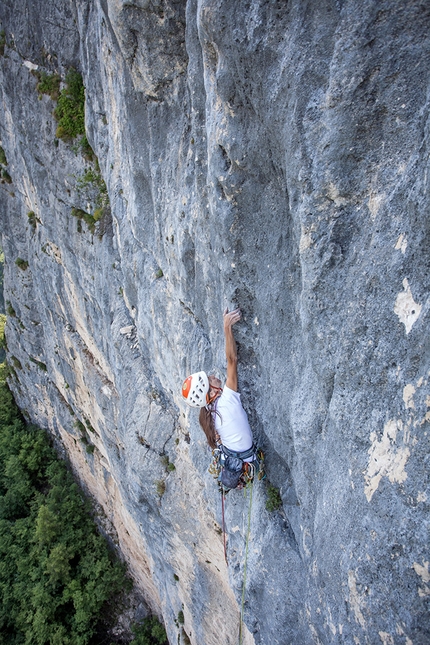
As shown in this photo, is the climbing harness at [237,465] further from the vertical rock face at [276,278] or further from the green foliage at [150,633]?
the green foliage at [150,633]

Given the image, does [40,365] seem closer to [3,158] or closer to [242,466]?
[3,158]

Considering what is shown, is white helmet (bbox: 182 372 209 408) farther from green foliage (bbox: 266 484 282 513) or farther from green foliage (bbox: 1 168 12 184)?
green foliage (bbox: 1 168 12 184)

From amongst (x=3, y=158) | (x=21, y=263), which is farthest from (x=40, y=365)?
(x=3, y=158)

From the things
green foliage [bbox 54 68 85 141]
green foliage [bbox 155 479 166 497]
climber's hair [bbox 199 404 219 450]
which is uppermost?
green foliage [bbox 54 68 85 141]

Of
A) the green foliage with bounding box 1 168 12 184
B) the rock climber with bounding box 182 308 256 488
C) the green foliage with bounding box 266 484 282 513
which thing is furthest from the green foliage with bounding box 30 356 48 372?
the green foliage with bounding box 266 484 282 513

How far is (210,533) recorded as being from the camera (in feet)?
22.5

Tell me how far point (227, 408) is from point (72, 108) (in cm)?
796

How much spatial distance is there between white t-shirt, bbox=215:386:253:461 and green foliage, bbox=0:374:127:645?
11287 millimetres

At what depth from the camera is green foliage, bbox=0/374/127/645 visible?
42.9 feet

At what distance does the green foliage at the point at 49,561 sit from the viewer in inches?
514

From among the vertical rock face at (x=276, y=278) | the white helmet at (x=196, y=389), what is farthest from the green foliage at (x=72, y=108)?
the white helmet at (x=196, y=389)

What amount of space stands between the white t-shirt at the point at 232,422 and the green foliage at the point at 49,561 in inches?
444

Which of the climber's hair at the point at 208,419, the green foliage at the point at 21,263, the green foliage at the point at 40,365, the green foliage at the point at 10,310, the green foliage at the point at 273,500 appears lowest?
the green foliage at the point at 40,365

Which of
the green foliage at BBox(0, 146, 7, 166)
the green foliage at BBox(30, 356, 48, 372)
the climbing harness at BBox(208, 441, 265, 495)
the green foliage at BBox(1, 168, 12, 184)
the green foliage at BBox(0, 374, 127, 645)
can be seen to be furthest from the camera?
the green foliage at BBox(30, 356, 48, 372)
